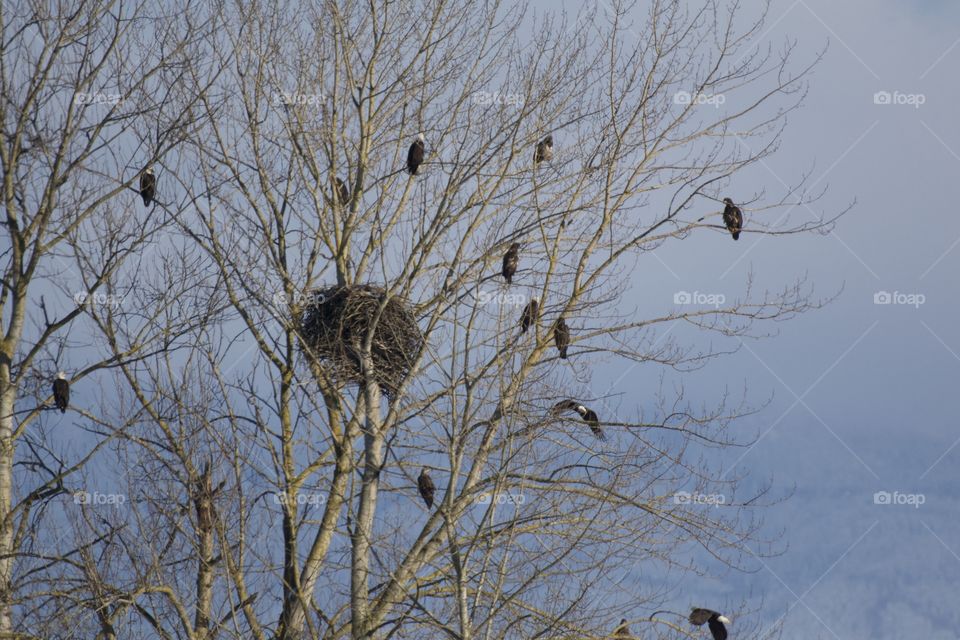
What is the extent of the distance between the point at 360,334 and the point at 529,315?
1918 millimetres

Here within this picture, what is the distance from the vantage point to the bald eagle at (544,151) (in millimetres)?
12148

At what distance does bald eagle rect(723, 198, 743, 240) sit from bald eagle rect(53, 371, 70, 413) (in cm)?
607

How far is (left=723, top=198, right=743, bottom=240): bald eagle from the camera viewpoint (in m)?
Result: 11.4

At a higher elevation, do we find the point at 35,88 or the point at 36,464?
the point at 35,88

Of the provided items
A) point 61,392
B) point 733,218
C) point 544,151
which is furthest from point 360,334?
point 733,218

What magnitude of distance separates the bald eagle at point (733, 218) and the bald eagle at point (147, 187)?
550 centimetres

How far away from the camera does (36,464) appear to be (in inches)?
476

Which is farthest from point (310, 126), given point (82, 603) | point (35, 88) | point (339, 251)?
point (82, 603)

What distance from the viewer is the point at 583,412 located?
10.7 metres

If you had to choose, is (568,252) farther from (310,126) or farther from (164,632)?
(164,632)

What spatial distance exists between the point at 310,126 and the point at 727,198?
404 centimetres

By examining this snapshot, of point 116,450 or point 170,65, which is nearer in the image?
point 116,450

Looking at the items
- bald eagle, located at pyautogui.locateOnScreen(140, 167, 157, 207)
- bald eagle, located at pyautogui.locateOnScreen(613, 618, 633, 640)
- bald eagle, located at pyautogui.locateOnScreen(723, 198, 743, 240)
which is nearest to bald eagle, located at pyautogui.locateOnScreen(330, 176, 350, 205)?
bald eagle, located at pyautogui.locateOnScreen(140, 167, 157, 207)

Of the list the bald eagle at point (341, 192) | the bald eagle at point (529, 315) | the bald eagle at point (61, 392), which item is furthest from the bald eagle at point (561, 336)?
the bald eagle at point (61, 392)
